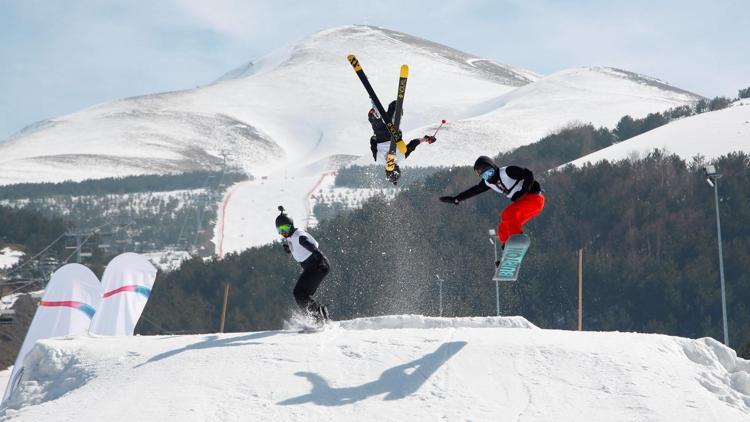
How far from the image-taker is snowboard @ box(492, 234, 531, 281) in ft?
43.8

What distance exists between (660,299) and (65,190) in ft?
280

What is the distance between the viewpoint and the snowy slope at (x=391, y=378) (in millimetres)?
9617

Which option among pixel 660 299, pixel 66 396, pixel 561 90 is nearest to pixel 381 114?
pixel 66 396

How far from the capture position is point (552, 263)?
46.6 m

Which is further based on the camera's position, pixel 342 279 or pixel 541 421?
pixel 342 279

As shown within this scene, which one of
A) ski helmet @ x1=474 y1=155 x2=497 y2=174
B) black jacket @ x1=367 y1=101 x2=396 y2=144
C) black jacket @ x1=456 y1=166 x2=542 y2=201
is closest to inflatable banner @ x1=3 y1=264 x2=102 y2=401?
black jacket @ x1=367 y1=101 x2=396 y2=144

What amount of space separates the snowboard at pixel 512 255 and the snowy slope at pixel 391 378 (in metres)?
1.29

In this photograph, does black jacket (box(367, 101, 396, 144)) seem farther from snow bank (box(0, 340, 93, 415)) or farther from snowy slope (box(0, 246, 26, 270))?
snowy slope (box(0, 246, 26, 270))

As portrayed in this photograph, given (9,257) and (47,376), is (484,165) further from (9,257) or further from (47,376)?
(9,257)

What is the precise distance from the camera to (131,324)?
720 inches

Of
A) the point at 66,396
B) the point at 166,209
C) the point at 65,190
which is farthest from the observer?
the point at 65,190

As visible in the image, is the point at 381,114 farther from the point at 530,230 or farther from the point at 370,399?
the point at 530,230

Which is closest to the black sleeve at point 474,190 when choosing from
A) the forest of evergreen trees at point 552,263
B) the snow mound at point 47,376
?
the snow mound at point 47,376

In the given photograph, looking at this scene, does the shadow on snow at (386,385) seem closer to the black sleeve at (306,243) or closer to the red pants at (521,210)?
the red pants at (521,210)
